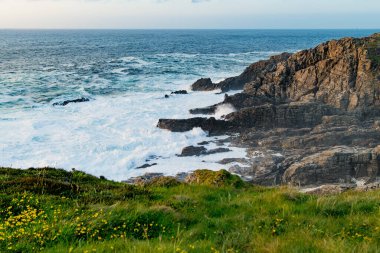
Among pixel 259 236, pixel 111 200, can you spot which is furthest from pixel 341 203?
pixel 111 200

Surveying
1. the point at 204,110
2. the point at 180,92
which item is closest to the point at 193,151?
the point at 204,110

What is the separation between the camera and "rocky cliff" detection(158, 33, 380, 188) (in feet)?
73.2

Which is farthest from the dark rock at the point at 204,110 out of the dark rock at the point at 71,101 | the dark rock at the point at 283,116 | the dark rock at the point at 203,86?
the dark rock at the point at 71,101

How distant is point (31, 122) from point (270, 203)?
Answer: 31991 mm

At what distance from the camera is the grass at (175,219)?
6.01 meters

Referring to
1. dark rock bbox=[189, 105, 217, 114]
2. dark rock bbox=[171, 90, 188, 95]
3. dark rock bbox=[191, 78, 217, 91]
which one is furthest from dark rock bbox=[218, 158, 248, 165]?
dark rock bbox=[191, 78, 217, 91]

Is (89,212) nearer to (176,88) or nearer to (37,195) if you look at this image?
(37,195)

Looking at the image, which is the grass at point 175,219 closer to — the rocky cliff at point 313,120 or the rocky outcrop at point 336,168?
the rocky outcrop at point 336,168

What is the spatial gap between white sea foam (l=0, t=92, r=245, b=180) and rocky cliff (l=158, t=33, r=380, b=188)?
2.66 meters

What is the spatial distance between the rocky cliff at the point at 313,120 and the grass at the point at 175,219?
12.5 m

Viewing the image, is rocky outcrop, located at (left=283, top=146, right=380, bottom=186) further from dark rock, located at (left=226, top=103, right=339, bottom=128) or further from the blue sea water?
dark rock, located at (left=226, top=103, right=339, bottom=128)

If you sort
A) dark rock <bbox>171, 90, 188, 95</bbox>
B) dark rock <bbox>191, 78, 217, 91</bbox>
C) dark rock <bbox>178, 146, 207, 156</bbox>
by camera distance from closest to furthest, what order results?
dark rock <bbox>178, 146, 207, 156</bbox> → dark rock <bbox>171, 90, 188, 95</bbox> → dark rock <bbox>191, 78, 217, 91</bbox>

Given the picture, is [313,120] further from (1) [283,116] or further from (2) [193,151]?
(2) [193,151]

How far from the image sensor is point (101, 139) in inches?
1244
